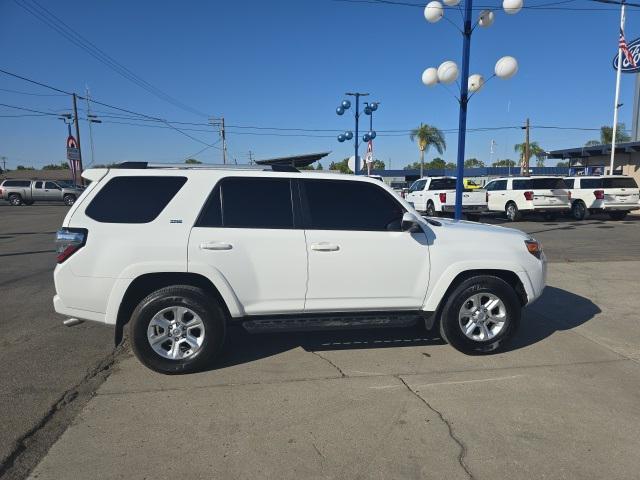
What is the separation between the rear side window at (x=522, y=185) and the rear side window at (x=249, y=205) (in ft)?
56.7

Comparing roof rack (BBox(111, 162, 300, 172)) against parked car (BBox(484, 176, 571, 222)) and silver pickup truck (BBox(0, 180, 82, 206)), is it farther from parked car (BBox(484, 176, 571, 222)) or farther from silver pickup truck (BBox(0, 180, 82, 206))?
silver pickup truck (BBox(0, 180, 82, 206))

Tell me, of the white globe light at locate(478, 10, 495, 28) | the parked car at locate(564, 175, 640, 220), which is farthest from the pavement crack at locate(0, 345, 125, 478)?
the parked car at locate(564, 175, 640, 220)

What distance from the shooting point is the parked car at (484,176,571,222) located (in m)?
18.9

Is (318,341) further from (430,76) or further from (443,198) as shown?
(443,198)

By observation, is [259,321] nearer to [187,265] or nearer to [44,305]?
[187,265]

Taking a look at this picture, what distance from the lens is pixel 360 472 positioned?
2.81 m

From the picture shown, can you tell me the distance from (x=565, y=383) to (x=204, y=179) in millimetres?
3648

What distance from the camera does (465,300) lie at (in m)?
4.64

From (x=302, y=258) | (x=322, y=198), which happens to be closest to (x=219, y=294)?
(x=302, y=258)

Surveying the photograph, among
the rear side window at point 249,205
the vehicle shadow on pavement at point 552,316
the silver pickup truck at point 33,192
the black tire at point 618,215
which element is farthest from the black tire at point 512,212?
the silver pickup truck at point 33,192

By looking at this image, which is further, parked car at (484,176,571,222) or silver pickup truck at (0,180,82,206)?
silver pickup truck at (0,180,82,206)

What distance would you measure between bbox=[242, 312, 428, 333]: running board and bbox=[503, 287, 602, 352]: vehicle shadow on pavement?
125 cm

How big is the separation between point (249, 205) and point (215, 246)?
0.50 meters

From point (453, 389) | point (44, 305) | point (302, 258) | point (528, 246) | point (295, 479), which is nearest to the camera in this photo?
point (295, 479)
